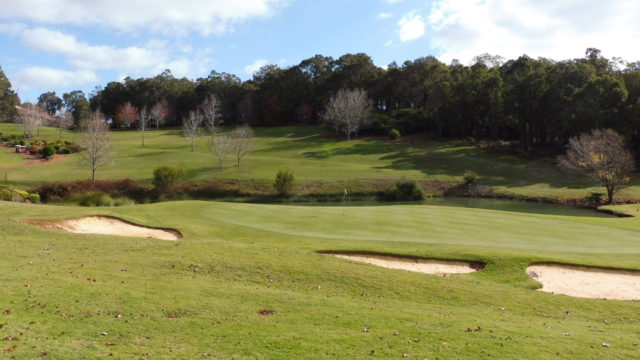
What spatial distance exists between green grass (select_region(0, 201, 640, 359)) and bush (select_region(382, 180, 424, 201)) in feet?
100

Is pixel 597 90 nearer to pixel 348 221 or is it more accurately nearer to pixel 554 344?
pixel 348 221

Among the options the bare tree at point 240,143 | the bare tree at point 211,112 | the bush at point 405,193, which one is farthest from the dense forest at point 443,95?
the bare tree at point 240,143

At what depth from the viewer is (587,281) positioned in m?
17.1

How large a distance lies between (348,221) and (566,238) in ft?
36.3

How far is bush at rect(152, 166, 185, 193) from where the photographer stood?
53.0m

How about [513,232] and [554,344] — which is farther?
[513,232]

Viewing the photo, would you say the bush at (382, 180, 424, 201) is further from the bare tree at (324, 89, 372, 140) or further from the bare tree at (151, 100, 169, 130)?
the bare tree at (151, 100, 169, 130)

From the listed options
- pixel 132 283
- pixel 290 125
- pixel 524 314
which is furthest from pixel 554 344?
pixel 290 125

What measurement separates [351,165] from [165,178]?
92.8ft

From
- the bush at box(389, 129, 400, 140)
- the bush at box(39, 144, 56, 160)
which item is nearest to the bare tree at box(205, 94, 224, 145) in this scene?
the bush at box(39, 144, 56, 160)

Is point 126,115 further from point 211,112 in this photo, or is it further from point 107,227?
point 107,227

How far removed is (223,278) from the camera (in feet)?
46.2

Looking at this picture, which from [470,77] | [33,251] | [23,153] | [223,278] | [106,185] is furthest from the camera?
[470,77]

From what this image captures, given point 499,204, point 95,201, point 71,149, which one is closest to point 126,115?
point 71,149
